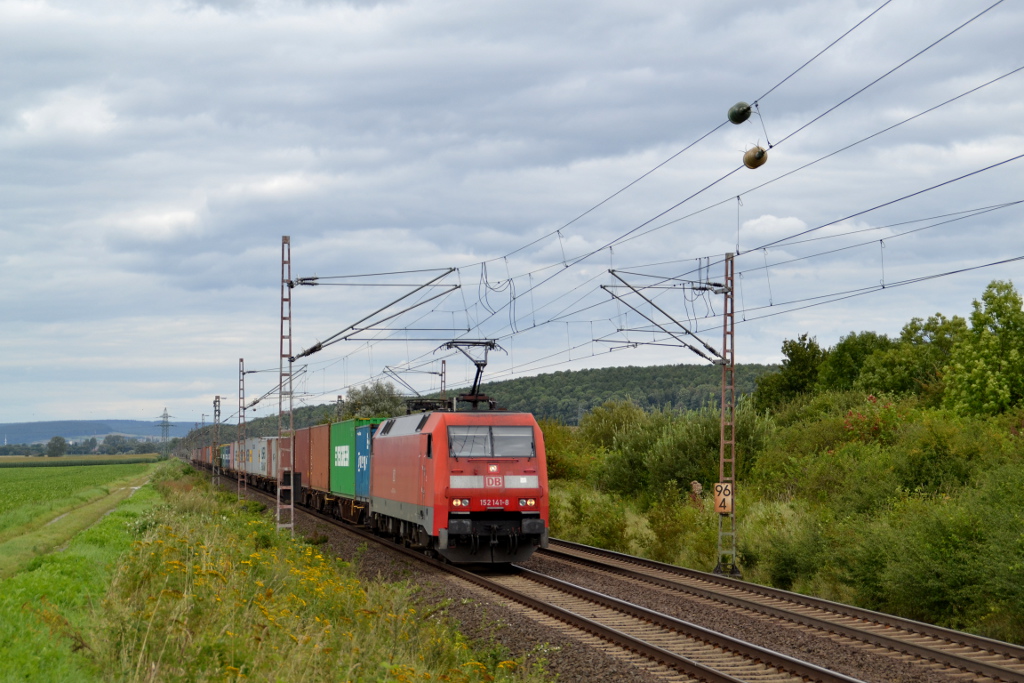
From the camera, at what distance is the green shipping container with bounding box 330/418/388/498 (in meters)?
30.2

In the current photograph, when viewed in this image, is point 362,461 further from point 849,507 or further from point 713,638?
point 713,638

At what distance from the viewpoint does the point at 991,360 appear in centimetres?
4744

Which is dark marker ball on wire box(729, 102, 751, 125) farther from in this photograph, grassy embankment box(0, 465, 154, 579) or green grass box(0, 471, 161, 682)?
grassy embankment box(0, 465, 154, 579)

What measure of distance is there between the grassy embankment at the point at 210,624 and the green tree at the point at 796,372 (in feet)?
211

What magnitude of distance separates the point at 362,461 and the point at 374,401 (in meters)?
52.1

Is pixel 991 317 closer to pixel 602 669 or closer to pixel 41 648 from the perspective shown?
pixel 602 669

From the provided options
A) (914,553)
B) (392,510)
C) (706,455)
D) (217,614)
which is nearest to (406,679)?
(217,614)

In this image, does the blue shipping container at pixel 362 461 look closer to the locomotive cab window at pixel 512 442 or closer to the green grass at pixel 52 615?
the locomotive cab window at pixel 512 442

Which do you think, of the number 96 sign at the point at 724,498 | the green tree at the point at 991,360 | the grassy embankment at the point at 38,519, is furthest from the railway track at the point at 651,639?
the green tree at the point at 991,360

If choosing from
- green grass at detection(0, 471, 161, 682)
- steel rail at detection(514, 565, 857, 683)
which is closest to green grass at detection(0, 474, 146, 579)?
green grass at detection(0, 471, 161, 682)

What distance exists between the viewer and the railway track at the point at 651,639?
10922 millimetres

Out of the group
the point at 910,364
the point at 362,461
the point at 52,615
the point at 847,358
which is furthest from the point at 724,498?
the point at 847,358

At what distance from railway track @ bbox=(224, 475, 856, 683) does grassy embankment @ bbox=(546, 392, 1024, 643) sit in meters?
4.12

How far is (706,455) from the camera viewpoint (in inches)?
1181
